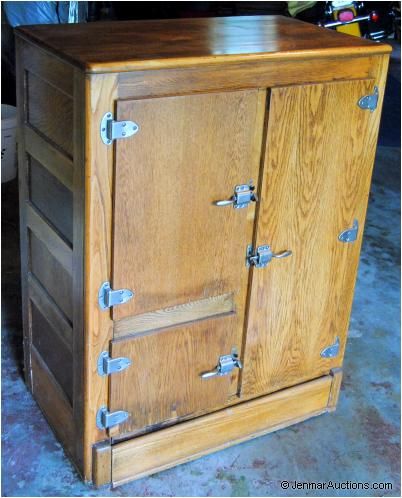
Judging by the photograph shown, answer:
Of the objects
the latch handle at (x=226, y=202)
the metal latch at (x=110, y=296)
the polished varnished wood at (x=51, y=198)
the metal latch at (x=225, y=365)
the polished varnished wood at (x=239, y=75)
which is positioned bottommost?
the metal latch at (x=225, y=365)

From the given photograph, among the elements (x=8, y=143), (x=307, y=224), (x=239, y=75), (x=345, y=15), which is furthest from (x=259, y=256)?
(x=345, y=15)

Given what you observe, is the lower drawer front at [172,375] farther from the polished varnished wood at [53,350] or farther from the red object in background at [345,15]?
the red object in background at [345,15]

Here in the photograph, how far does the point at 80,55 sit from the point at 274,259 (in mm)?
865

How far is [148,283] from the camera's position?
2.13m

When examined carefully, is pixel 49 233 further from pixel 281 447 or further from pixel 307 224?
pixel 281 447

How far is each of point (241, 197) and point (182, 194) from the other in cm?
19

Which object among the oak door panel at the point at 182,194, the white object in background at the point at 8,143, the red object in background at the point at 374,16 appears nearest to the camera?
the oak door panel at the point at 182,194

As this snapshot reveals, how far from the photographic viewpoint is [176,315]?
7.39 ft

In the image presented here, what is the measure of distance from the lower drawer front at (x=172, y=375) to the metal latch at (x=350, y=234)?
444 mm

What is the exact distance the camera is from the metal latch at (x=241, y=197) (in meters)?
2.15

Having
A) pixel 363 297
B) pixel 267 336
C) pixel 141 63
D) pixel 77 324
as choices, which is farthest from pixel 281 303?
pixel 363 297

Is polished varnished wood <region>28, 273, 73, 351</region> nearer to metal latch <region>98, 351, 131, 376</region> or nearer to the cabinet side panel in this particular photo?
the cabinet side panel

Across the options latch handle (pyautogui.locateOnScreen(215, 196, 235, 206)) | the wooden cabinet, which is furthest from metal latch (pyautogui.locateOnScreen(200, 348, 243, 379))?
latch handle (pyautogui.locateOnScreen(215, 196, 235, 206))

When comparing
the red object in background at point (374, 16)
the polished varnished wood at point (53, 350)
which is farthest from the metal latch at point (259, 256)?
the red object in background at point (374, 16)
